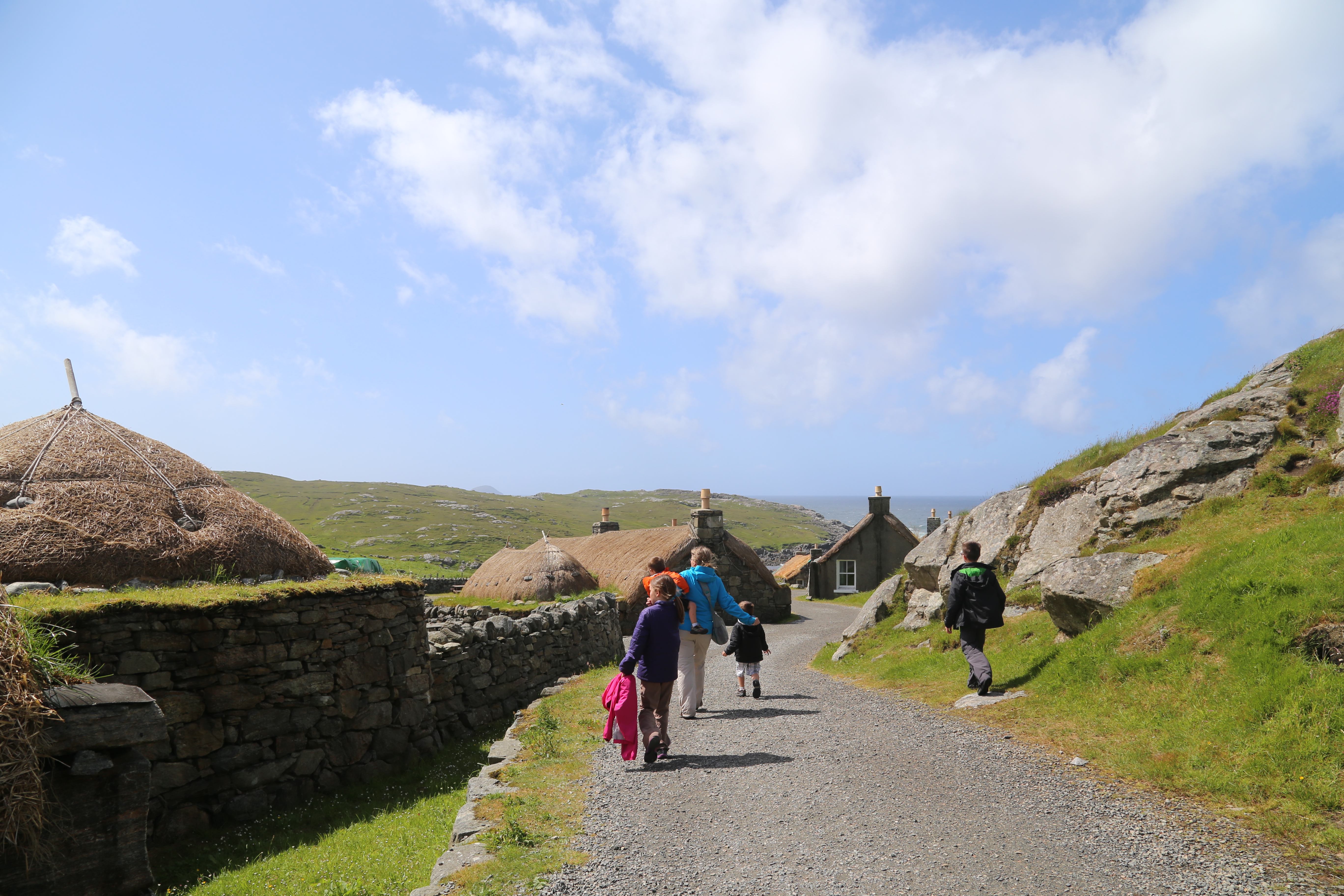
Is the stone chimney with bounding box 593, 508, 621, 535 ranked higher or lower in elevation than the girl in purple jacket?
higher

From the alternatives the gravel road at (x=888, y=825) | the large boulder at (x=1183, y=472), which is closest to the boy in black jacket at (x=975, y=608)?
the gravel road at (x=888, y=825)

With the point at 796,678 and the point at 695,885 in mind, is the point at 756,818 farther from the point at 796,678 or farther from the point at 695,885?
the point at 796,678

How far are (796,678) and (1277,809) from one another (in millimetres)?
9243

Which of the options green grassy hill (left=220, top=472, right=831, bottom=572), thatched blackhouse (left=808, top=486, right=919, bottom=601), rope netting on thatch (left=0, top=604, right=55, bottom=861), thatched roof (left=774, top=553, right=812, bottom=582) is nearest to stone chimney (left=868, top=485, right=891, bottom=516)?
thatched blackhouse (left=808, top=486, right=919, bottom=601)

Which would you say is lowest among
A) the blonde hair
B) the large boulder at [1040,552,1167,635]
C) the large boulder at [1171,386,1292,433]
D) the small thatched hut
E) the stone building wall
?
the small thatched hut

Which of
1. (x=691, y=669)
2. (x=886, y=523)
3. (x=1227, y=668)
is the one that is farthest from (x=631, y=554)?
(x=1227, y=668)

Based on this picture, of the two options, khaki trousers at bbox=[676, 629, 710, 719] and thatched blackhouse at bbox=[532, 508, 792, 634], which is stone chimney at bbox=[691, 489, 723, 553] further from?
khaki trousers at bbox=[676, 629, 710, 719]

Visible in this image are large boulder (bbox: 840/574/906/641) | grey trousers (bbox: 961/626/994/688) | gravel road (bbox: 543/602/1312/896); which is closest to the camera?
gravel road (bbox: 543/602/1312/896)

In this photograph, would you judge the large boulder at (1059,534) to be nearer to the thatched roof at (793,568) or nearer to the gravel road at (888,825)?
the gravel road at (888,825)

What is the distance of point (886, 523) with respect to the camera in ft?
128

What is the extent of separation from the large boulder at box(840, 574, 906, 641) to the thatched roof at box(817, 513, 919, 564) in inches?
793

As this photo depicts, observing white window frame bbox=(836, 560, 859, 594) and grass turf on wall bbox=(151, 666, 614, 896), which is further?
white window frame bbox=(836, 560, 859, 594)

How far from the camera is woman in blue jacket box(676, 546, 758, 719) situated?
9.58 metres

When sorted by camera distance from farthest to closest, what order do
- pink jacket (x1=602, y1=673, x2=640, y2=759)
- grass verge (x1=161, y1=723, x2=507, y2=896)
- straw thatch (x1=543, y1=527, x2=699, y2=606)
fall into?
straw thatch (x1=543, y1=527, x2=699, y2=606) < pink jacket (x1=602, y1=673, x2=640, y2=759) < grass verge (x1=161, y1=723, x2=507, y2=896)
